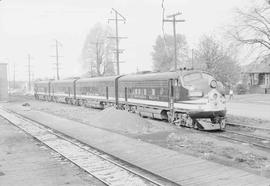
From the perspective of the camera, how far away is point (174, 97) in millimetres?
21156

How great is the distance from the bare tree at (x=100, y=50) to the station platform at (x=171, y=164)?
194 ft

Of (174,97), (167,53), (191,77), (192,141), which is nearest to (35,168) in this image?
(192,141)

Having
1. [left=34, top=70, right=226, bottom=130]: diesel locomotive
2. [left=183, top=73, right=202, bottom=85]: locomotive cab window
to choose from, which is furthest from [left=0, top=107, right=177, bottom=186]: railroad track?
[left=183, top=73, right=202, bottom=85]: locomotive cab window

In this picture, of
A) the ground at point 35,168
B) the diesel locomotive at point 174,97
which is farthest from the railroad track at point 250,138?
the ground at point 35,168

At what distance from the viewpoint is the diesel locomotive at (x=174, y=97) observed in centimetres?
1966

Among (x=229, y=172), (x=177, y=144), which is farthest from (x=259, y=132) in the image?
(x=229, y=172)

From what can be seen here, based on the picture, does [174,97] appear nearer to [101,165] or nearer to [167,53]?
[101,165]

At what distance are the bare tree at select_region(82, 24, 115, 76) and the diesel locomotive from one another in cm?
4457

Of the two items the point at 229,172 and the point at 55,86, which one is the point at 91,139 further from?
the point at 55,86

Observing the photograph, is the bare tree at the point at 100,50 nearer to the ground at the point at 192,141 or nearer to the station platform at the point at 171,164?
the ground at the point at 192,141

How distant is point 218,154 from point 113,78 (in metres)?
19.2

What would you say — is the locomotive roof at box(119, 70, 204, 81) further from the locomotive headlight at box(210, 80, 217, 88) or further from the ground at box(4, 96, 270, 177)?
the ground at box(4, 96, 270, 177)

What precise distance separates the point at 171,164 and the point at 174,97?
9507mm

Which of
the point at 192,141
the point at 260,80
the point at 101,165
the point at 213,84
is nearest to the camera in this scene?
the point at 101,165
